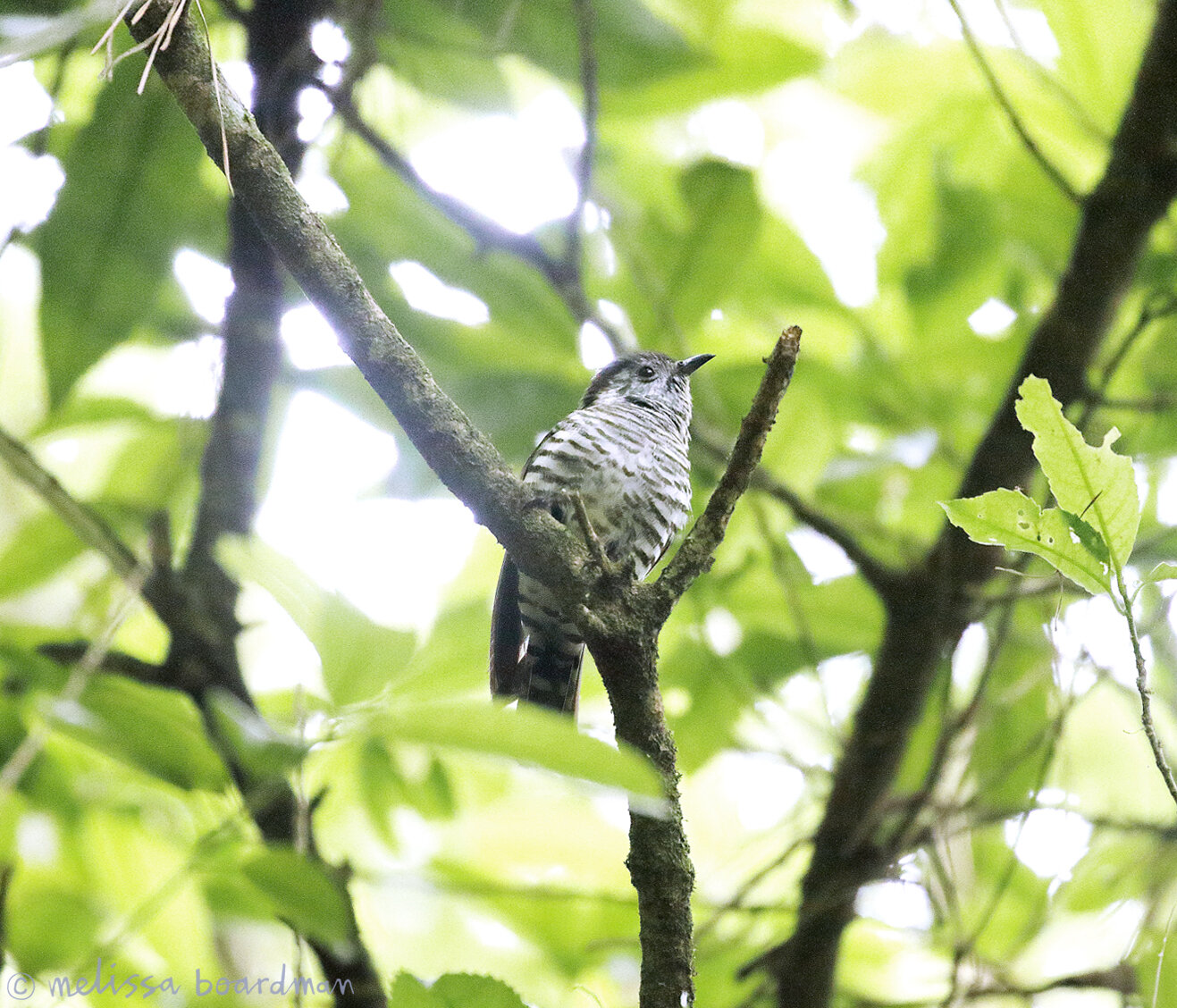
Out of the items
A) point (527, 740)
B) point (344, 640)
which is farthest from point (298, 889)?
point (527, 740)

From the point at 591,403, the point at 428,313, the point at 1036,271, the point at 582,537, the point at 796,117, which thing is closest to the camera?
the point at 582,537

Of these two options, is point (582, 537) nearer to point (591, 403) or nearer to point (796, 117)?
point (591, 403)

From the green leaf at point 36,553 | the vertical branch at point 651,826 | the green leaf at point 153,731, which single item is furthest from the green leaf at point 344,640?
the green leaf at point 36,553

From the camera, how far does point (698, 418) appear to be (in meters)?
3.07

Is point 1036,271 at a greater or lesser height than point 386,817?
greater

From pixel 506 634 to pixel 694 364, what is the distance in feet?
3.13

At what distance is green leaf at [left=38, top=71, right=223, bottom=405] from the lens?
6.99ft

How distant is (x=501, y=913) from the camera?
8.32 ft

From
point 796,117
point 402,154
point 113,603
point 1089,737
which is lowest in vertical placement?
point 113,603

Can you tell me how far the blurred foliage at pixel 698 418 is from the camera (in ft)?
7.23

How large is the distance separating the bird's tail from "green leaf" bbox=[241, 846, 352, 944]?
1.99 meters

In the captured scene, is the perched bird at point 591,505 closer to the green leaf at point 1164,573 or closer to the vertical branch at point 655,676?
the vertical branch at point 655,676

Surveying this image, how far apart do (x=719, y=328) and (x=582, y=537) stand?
141 centimetres

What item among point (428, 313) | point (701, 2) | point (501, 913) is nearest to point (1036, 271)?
point (701, 2)
